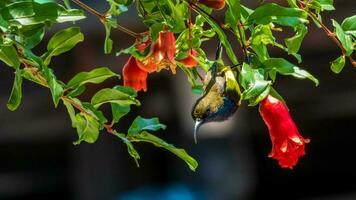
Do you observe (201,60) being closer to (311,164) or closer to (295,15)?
(295,15)

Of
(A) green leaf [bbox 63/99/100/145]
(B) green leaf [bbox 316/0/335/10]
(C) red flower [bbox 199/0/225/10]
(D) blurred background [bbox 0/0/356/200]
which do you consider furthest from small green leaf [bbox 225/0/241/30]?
(D) blurred background [bbox 0/0/356/200]

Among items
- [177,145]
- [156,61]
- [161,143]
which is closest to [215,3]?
[156,61]

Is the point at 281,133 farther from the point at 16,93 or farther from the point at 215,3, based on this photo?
the point at 16,93

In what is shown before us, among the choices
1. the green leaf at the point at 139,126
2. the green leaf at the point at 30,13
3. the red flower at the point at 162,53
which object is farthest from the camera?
the green leaf at the point at 139,126

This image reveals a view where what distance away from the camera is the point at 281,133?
131cm

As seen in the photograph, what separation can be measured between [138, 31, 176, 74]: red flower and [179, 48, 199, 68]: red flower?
33mm

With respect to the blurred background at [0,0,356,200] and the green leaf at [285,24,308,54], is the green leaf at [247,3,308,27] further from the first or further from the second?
the blurred background at [0,0,356,200]

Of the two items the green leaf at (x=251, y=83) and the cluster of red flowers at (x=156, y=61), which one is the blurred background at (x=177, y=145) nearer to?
the cluster of red flowers at (x=156, y=61)

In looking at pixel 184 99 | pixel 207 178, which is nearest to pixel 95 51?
pixel 184 99

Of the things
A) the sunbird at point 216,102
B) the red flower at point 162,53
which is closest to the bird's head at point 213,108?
the sunbird at point 216,102

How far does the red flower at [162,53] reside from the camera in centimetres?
124

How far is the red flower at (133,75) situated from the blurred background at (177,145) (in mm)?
2692

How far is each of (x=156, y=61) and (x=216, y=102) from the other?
0.48 feet

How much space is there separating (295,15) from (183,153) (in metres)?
0.27
